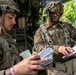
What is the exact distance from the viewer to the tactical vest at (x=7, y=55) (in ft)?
7.72

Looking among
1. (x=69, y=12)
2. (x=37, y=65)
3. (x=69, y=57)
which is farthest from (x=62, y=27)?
(x=69, y=12)

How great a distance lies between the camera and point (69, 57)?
10.7ft

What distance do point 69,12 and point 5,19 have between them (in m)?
6.47

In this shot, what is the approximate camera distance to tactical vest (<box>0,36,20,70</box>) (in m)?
2.35

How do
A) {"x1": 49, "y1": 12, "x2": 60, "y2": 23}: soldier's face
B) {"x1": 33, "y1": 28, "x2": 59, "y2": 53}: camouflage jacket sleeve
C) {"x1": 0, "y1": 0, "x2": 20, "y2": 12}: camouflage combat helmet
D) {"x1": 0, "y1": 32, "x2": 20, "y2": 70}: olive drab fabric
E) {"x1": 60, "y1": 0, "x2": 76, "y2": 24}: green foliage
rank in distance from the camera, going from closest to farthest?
{"x1": 0, "y1": 32, "x2": 20, "y2": 70}: olive drab fabric
{"x1": 0, "y1": 0, "x2": 20, "y2": 12}: camouflage combat helmet
{"x1": 33, "y1": 28, "x2": 59, "y2": 53}: camouflage jacket sleeve
{"x1": 49, "y1": 12, "x2": 60, "y2": 23}: soldier's face
{"x1": 60, "y1": 0, "x2": 76, "y2": 24}: green foliage

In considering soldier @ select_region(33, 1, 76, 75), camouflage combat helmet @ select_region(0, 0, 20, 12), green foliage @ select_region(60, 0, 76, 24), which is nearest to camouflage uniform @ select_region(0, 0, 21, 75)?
camouflage combat helmet @ select_region(0, 0, 20, 12)

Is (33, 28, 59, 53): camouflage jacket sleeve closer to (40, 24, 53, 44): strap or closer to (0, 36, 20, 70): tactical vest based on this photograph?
(40, 24, 53, 44): strap

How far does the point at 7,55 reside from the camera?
241cm

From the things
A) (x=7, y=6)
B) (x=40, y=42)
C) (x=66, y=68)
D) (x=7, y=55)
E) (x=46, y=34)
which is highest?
(x=7, y=6)

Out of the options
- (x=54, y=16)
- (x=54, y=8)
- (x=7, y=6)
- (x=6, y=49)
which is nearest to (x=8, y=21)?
(x=7, y=6)

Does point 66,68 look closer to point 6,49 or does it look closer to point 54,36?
point 54,36

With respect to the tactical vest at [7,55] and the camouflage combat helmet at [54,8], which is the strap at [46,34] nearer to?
the camouflage combat helmet at [54,8]

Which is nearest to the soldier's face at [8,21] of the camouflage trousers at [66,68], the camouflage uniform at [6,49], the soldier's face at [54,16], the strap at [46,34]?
the camouflage uniform at [6,49]

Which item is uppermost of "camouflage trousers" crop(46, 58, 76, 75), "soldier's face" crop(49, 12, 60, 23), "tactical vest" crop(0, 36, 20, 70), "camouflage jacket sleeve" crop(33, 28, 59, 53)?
"soldier's face" crop(49, 12, 60, 23)
